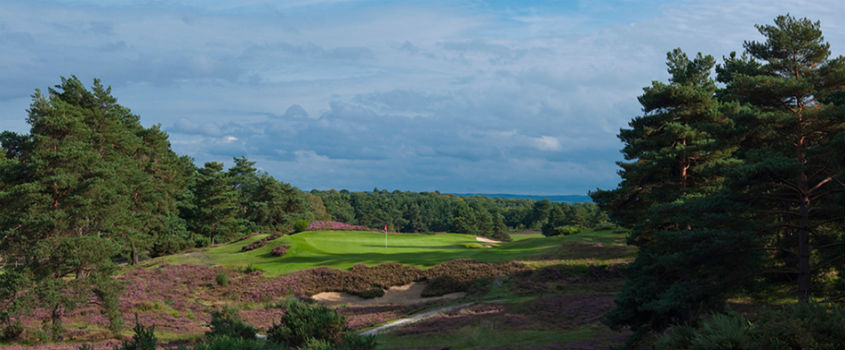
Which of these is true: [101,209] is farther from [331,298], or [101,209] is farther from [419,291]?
[419,291]

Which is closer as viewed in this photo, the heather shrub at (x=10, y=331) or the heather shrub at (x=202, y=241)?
the heather shrub at (x=10, y=331)

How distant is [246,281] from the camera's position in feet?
106

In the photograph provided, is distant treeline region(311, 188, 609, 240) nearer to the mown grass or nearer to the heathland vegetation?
the heathland vegetation

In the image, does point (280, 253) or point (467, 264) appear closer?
point (467, 264)

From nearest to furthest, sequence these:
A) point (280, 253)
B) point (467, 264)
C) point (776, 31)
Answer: point (776, 31) < point (467, 264) < point (280, 253)

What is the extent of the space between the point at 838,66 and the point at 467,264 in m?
20.8

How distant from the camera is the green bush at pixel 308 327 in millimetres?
14156

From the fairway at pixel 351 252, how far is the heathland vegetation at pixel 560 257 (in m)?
0.29

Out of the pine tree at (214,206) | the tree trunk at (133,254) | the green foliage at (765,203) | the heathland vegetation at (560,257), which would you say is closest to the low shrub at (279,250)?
the heathland vegetation at (560,257)

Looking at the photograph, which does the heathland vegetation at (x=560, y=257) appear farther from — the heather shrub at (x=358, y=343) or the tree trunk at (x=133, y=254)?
the tree trunk at (x=133, y=254)

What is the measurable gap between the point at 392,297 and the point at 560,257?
1033cm

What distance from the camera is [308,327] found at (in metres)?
14.3

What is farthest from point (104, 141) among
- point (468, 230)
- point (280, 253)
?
point (468, 230)

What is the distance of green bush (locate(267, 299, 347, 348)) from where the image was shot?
1416 cm
